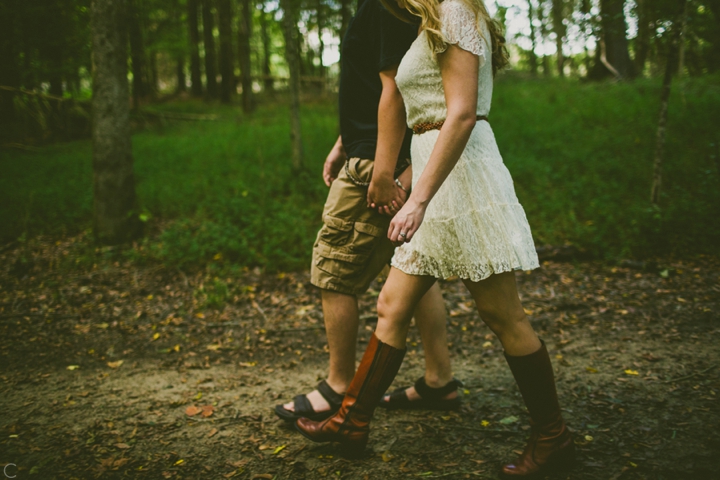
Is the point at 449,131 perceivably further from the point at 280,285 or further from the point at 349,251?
the point at 280,285

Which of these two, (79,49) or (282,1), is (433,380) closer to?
(282,1)

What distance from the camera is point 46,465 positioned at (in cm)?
205

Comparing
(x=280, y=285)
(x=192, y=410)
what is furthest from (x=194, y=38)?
(x=192, y=410)

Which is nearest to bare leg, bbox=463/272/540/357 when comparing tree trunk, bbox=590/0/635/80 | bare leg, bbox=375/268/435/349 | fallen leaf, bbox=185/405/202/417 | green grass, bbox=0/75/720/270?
bare leg, bbox=375/268/435/349

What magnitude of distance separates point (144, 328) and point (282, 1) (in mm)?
4844

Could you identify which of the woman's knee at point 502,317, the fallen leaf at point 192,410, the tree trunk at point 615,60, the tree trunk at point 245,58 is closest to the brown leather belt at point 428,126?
the woman's knee at point 502,317

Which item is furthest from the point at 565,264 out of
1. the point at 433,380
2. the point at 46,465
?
the point at 46,465

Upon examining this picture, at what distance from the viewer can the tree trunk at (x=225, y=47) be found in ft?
52.2

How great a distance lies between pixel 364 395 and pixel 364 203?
2.62ft

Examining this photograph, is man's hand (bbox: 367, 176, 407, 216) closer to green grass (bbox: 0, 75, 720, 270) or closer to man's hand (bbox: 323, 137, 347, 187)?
man's hand (bbox: 323, 137, 347, 187)

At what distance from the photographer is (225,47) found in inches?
637

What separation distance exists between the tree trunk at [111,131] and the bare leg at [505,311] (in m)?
4.61

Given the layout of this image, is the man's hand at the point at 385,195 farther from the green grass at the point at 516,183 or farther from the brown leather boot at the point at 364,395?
the green grass at the point at 516,183

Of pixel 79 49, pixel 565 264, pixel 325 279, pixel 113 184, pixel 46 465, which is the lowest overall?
pixel 46 465
